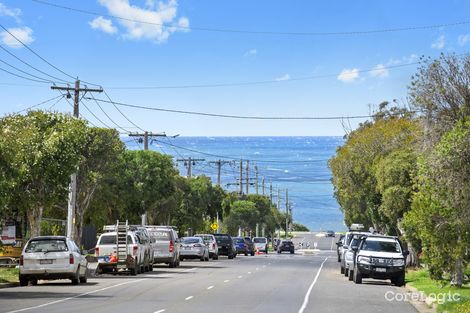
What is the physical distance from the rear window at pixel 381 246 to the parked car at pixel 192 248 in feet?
74.7

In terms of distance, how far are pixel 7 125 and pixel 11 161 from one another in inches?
209

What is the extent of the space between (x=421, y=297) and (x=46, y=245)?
12495 millimetres

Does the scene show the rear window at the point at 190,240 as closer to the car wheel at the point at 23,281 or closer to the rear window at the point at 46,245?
the rear window at the point at 46,245

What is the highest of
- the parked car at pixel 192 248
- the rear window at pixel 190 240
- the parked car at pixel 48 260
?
the rear window at pixel 190 240

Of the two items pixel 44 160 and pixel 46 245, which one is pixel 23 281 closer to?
pixel 46 245

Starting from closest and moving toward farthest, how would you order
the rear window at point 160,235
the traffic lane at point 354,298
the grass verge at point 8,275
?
1. the traffic lane at point 354,298
2. the grass verge at point 8,275
3. the rear window at point 160,235

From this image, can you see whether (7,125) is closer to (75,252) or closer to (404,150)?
(75,252)

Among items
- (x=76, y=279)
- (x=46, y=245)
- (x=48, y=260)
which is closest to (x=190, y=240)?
(x=76, y=279)

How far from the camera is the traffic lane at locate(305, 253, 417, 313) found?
22788 millimetres

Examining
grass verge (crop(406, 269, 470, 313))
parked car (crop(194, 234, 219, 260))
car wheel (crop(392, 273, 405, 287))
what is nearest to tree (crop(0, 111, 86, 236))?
car wheel (crop(392, 273, 405, 287))

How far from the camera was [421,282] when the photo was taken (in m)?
34.1

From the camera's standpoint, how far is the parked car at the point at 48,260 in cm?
3053

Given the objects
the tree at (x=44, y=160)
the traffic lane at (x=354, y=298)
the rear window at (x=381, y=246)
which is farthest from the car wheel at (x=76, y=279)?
the rear window at (x=381, y=246)

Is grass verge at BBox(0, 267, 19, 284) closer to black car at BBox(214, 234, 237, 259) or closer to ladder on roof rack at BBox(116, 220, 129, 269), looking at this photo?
ladder on roof rack at BBox(116, 220, 129, 269)
